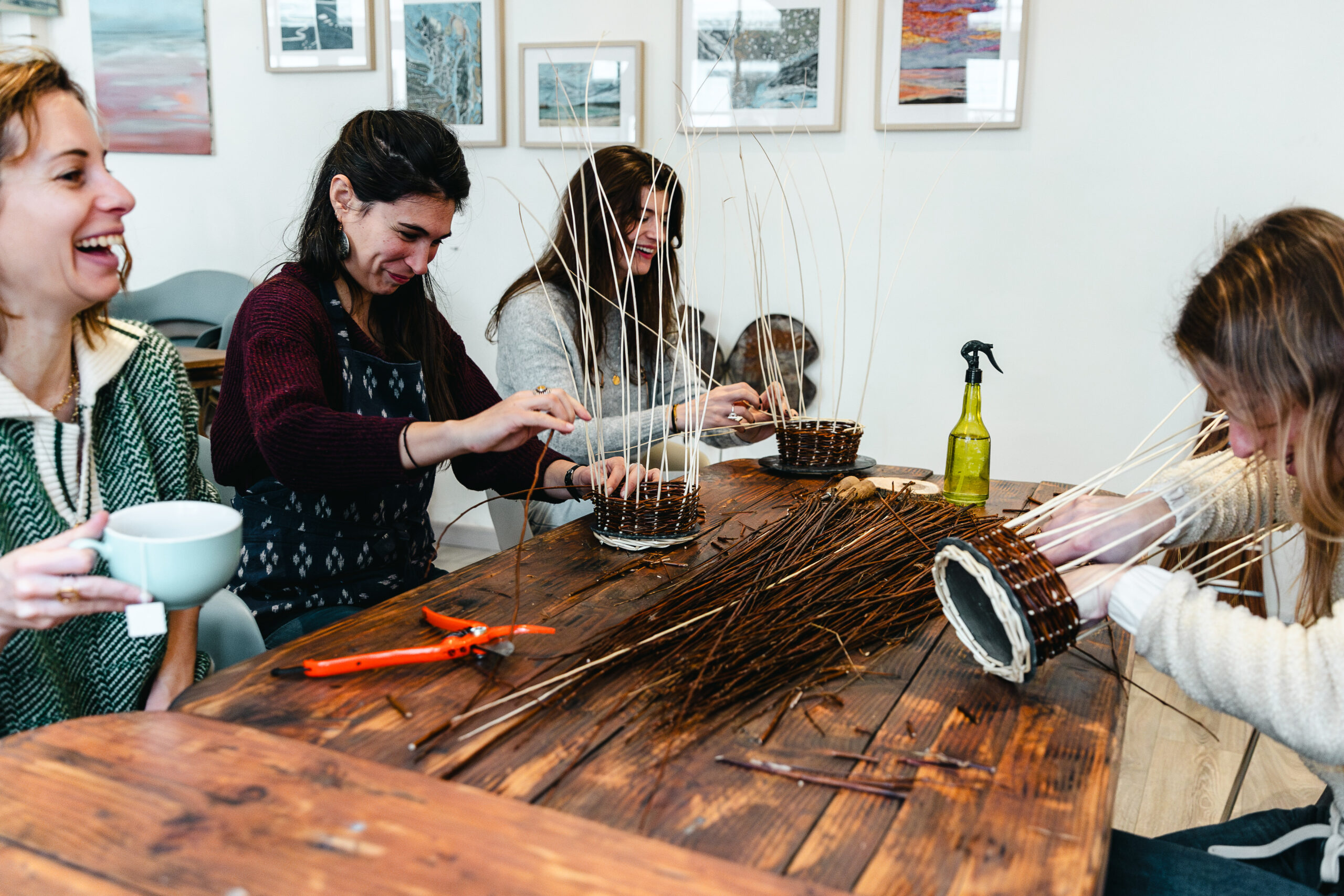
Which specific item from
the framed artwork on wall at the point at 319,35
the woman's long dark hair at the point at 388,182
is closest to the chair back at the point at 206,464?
the woman's long dark hair at the point at 388,182

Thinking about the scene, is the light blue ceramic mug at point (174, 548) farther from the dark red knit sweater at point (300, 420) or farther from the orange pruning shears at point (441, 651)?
the dark red knit sweater at point (300, 420)

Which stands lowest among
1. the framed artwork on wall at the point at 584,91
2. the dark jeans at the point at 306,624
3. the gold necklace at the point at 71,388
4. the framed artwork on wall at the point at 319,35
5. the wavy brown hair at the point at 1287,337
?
the dark jeans at the point at 306,624

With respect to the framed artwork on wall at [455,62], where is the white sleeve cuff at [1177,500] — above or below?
below

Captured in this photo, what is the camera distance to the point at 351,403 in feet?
6.30

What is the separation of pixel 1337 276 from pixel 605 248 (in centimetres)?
193

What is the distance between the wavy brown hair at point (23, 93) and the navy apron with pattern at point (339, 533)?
1.87ft

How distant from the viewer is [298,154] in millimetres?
4582

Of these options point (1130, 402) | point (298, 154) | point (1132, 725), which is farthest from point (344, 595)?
point (298, 154)

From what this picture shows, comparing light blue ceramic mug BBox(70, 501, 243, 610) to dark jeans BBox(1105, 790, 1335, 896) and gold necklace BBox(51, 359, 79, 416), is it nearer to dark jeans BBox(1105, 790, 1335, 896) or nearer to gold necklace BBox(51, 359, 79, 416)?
gold necklace BBox(51, 359, 79, 416)

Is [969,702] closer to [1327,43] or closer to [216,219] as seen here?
[1327,43]

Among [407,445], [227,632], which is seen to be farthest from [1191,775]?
[227,632]

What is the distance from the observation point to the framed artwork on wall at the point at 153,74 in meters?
4.67

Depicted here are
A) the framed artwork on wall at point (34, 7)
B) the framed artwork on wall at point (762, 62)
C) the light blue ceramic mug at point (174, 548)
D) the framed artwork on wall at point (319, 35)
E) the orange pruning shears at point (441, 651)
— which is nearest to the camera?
the light blue ceramic mug at point (174, 548)

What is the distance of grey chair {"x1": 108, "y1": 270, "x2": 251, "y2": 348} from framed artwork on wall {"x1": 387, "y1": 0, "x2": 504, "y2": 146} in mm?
1218
